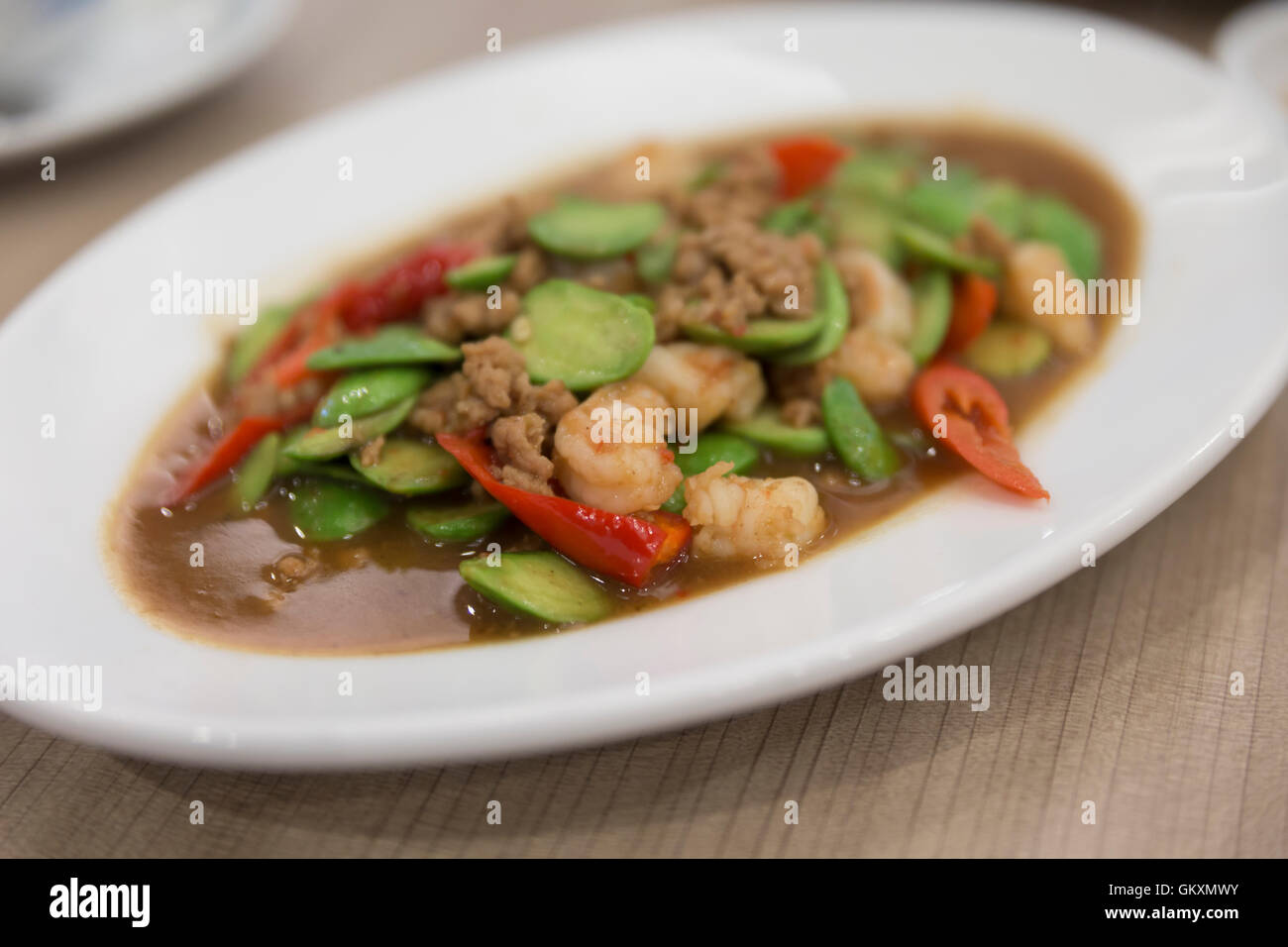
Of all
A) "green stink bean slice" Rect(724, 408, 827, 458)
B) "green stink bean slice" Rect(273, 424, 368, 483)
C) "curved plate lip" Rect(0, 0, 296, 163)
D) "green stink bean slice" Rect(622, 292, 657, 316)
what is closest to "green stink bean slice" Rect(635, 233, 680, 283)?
"green stink bean slice" Rect(622, 292, 657, 316)

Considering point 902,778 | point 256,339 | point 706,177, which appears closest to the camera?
point 902,778

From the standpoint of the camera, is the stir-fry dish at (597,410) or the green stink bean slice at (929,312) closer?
the stir-fry dish at (597,410)

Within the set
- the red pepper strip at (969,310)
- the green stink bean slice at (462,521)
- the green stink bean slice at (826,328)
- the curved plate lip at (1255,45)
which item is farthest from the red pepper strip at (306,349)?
the curved plate lip at (1255,45)

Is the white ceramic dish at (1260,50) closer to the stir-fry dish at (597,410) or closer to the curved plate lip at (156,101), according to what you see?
the stir-fry dish at (597,410)

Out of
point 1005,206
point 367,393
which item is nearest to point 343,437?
point 367,393

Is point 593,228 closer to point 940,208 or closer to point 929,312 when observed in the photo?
point 929,312

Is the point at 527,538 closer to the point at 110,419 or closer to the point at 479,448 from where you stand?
the point at 479,448
